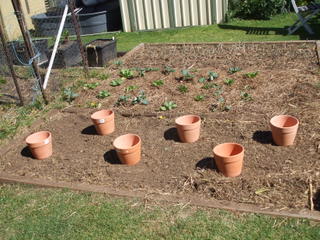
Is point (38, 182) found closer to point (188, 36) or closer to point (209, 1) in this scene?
point (188, 36)

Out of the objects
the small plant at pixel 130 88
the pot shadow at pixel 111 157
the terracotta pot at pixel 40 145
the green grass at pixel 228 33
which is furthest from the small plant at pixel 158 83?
the green grass at pixel 228 33

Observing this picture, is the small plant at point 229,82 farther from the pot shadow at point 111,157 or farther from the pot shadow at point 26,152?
the pot shadow at point 26,152

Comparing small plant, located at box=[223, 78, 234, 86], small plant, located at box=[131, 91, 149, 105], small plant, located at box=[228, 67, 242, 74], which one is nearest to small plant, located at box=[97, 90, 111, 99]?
small plant, located at box=[131, 91, 149, 105]

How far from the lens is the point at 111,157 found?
15.1ft

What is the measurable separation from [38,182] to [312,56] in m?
4.81

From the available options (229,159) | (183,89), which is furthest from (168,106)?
(229,159)

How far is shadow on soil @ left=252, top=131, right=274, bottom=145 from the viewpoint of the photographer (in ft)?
14.7

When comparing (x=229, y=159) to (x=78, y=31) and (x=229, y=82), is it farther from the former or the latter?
(x=78, y=31)

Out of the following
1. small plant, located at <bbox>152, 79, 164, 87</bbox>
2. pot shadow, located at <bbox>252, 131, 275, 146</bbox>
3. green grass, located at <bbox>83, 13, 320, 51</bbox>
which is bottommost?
green grass, located at <bbox>83, 13, 320, 51</bbox>

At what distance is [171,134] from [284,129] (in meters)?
1.36

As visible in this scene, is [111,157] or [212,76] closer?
[111,157]

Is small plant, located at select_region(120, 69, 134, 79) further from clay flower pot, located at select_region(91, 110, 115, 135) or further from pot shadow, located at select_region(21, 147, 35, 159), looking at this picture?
pot shadow, located at select_region(21, 147, 35, 159)

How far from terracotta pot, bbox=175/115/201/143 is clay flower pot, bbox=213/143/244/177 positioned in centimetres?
55

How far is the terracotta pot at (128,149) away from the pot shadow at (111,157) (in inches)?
6.1
